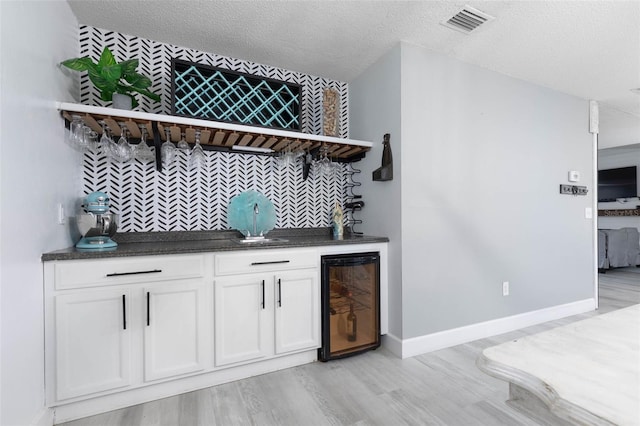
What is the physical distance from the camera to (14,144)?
1.32 m

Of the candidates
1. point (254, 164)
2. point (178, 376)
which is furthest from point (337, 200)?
point (178, 376)

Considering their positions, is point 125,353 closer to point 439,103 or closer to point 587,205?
point 439,103

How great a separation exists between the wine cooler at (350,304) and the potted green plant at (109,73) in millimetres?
1733

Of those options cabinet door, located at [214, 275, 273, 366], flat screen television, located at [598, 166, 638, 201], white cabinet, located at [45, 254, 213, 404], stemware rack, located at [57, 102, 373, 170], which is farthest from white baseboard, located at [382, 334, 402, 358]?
flat screen television, located at [598, 166, 638, 201]

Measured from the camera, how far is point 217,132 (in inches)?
85.4

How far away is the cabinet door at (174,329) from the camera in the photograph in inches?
68.9

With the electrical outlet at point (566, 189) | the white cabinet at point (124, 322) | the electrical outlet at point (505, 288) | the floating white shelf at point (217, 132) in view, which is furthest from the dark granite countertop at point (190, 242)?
the electrical outlet at point (566, 189)

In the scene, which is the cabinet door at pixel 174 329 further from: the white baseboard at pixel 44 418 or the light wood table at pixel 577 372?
the light wood table at pixel 577 372

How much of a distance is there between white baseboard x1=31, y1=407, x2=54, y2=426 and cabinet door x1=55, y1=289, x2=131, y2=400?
74mm

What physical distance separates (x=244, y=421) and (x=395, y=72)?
8.47ft

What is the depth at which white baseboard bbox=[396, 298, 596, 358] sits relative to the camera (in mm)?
2365

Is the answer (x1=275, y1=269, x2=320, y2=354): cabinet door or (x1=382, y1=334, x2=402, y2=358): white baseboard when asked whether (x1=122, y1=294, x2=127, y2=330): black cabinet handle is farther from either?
(x1=382, y1=334, x2=402, y2=358): white baseboard

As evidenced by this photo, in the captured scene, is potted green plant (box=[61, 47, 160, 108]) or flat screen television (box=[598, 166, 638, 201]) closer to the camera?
potted green plant (box=[61, 47, 160, 108])

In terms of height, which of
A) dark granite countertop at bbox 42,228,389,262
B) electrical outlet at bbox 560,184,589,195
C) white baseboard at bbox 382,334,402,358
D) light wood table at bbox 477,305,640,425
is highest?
electrical outlet at bbox 560,184,589,195
